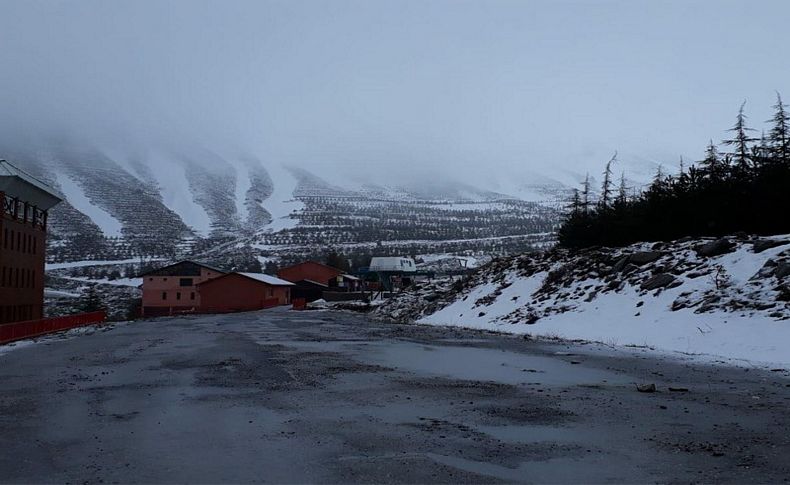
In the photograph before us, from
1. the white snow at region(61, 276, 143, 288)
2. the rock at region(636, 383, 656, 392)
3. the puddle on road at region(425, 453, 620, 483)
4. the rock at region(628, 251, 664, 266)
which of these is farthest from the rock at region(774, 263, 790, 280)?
the white snow at region(61, 276, 143, 288)

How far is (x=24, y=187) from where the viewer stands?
54219mm

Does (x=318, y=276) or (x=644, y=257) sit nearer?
(x=644, y=257)

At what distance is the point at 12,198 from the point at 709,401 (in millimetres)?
54726

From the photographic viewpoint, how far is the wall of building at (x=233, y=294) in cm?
8306

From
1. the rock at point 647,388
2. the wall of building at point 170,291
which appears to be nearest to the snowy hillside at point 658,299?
the rock at point 647,388

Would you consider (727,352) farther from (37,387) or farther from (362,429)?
(37,387)

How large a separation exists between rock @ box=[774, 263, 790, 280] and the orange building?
48.7 meters

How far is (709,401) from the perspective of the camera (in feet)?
32.9

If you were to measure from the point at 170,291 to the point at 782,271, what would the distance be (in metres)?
87.0

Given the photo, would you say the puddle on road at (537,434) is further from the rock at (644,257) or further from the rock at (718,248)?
the rock at (644,257)

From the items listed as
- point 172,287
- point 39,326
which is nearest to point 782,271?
point 39,326

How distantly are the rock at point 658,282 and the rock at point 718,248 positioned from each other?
1.96 metres

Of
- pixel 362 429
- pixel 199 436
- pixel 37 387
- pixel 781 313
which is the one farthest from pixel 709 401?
pixel 37 387

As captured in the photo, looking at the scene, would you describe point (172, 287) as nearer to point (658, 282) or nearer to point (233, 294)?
point (233, 294)
